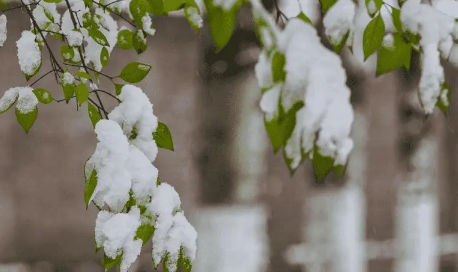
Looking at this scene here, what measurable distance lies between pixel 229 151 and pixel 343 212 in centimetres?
119

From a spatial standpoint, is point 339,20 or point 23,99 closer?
point 339,20

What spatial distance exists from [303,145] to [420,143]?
15.1 ft

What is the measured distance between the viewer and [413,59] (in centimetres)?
514

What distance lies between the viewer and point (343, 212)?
15.9ft

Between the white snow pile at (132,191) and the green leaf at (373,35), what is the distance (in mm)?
473

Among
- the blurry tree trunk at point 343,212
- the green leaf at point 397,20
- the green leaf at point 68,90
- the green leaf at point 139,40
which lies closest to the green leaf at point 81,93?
the green leaf at point 68,90

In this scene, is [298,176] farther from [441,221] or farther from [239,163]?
[441,221]

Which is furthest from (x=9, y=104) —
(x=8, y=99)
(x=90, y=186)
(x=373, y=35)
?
(x=373, y=35)

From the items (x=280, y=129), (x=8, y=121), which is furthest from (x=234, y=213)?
(x=280, y=129)

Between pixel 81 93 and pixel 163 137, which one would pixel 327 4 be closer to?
pixel 163 137

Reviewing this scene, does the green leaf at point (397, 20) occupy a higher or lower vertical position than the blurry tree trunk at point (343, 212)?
higher

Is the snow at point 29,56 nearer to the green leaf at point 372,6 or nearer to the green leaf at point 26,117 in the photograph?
the green leaf at point 26,117

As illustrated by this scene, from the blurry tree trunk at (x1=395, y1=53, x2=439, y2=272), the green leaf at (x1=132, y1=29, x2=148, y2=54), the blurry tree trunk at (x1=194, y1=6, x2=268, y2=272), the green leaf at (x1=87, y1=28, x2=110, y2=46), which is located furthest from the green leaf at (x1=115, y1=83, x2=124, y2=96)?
the blurry tree trunk at (x1=395, y1=53, x2=439, y2=272)

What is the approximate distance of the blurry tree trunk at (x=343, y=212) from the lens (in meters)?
4.75
